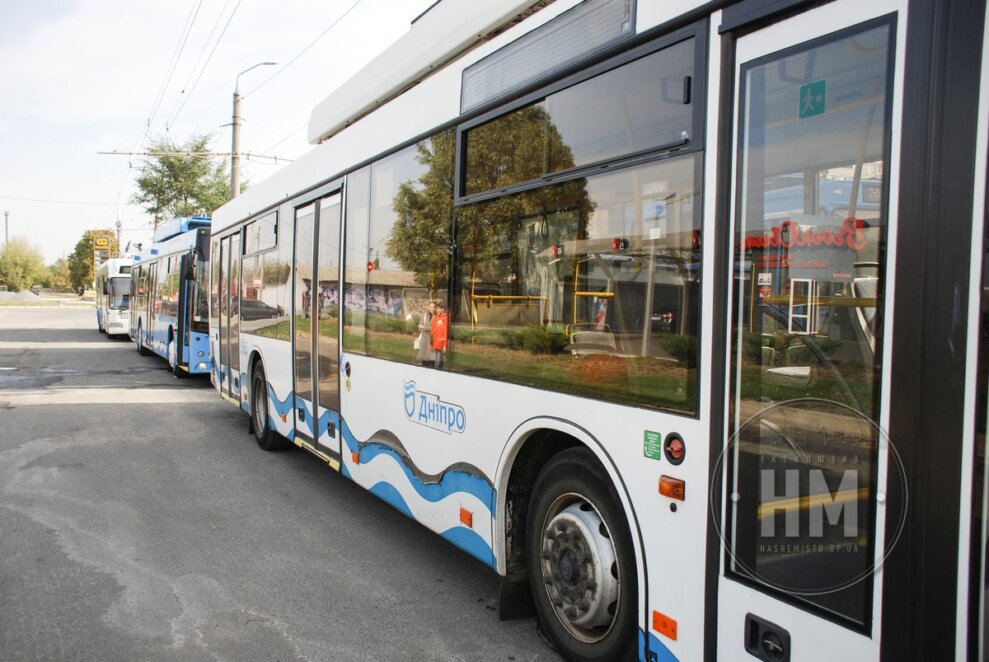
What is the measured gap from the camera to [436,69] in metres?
5.04

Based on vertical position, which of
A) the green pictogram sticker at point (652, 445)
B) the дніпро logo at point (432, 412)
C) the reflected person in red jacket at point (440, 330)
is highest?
the reflected person in red jacket at point (440, 330)

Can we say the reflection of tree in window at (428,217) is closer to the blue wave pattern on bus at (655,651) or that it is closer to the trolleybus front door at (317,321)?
the trolleybus front door at (317,321)

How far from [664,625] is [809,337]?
1254mm

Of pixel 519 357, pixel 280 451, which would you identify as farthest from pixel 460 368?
pixel 280 451

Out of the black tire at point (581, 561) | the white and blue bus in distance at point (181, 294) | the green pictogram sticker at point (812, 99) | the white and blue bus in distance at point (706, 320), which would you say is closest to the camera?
the white and blue bus in distance at point (706, 320)

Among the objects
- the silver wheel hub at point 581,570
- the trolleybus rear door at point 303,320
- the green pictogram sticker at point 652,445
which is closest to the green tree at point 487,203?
the green pictogram sticker at point 652,445

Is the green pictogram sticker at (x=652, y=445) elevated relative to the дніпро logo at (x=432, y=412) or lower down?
elevated

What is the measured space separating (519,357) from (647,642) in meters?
1.44

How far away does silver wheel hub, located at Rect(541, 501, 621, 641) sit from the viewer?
128 inches

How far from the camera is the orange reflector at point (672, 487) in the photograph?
272 centimetres

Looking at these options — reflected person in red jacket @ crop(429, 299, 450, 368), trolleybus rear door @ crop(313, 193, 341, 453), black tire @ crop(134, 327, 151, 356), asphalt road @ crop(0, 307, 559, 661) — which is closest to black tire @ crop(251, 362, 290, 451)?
asphalt road @ crop(0, 307, 559, 661)

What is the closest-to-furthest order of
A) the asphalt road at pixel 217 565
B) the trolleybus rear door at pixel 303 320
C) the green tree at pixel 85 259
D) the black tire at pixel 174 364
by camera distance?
1. the asphalt road at pixel 217 565
2. the trolleybus rear door at pixel 303 320
3. the black tire at pixel 174 364
4. the green tree at pixel 85 259

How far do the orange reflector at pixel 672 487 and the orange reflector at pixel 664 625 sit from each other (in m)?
0.47

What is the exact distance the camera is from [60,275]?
129000mm
